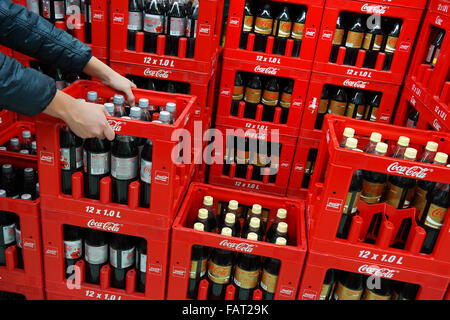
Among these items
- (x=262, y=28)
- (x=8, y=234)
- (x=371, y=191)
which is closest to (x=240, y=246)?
(x=371, y=191)

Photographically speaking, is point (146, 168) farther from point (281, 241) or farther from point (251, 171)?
point (251, 171)

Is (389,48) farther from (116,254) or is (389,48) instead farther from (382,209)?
(116,254)

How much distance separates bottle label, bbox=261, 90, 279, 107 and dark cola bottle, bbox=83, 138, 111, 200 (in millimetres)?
1489

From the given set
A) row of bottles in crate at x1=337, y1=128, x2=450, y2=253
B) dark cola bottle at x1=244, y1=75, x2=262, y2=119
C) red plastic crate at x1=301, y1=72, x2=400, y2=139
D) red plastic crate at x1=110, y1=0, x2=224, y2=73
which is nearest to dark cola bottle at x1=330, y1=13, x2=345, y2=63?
red plastic crate at x1=301, y1=72, x2=400, y2=139

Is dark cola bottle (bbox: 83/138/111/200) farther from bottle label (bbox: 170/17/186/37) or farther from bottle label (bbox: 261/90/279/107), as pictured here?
bottle label (bbox: 261/90/279/107)

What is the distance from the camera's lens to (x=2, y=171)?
7.43 feet

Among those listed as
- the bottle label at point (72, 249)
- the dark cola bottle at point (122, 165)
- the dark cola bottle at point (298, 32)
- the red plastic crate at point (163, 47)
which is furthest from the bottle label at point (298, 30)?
the bottle label at point (72, 249)

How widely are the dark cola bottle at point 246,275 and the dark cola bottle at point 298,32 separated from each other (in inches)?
59.0

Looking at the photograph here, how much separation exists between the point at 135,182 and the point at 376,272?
1.13m

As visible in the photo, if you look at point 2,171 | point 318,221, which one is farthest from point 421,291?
point 2,171

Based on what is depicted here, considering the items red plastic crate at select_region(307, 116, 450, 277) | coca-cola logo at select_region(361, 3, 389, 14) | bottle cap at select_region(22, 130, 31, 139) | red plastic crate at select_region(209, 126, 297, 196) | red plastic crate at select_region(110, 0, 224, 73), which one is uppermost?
coca-cola logo at select_region(361, 3, 389, 14)

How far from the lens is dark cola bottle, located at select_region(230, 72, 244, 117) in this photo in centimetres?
311

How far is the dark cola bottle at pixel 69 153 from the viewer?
185 cm

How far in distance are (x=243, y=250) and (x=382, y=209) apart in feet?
2.11
